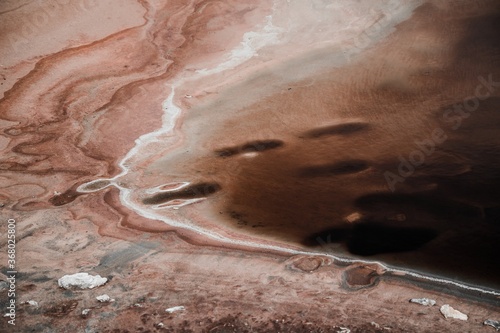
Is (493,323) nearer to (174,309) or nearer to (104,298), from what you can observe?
(174,309)

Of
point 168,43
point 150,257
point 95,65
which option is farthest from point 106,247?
point 168,43

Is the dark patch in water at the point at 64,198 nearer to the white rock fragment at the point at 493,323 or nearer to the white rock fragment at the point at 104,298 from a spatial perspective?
the white rock fragment at the point at 104,298

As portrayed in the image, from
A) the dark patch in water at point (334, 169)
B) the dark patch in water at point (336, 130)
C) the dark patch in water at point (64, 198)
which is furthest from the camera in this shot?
the dark patch in water at point (336, 130)

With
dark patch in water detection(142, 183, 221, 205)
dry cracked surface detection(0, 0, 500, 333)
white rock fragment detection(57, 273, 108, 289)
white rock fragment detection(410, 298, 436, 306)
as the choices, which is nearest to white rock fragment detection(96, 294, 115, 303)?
dry cracked surface detection(0, 0, 500, 333)

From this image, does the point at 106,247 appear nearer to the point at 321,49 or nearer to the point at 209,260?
the point at 209,260

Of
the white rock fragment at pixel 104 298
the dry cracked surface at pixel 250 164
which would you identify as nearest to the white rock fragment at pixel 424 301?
the dry cracked surface at pixel 250 164

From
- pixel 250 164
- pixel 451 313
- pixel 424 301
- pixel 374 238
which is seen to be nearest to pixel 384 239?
pixel 374 238
